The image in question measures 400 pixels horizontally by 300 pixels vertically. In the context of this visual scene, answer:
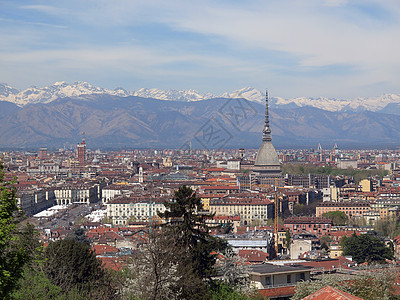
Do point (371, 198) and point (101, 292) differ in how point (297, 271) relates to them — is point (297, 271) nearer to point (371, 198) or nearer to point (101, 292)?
point (101, 292)

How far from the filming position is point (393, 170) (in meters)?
109

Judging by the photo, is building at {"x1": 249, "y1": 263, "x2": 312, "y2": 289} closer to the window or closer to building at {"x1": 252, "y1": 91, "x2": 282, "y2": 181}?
the window

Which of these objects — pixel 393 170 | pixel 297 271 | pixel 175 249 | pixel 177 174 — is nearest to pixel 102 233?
pixel 297 271

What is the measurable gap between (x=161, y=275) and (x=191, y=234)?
2.82 meters

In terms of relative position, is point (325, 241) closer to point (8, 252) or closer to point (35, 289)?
point (35, 289)

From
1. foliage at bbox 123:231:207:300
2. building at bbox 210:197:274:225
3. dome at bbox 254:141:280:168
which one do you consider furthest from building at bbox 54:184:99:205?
A: foliage at bbox 123:231:207:300

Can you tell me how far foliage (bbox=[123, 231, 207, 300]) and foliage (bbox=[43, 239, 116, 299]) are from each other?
5.74 feet

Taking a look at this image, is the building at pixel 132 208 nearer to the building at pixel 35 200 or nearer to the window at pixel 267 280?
the building at pixel 35 200

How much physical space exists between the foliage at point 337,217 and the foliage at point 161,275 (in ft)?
114

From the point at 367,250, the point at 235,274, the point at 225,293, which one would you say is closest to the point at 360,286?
the point at 225,293

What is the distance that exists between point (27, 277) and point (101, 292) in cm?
151

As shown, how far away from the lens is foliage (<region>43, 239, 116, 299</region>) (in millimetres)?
17344

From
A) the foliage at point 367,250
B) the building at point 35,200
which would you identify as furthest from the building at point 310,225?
the building at point 35,200

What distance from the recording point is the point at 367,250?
31.7 metres
